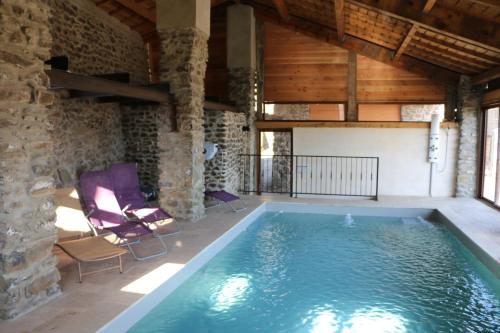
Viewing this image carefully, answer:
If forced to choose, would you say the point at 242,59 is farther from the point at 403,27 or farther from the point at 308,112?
the point at 308,112

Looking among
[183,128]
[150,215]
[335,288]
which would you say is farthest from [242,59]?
[335,288]

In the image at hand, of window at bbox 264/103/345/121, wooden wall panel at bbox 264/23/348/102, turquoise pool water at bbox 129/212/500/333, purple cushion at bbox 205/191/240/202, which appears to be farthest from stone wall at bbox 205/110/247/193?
window at bbox 264/103/345/121

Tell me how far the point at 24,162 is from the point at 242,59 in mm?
7366

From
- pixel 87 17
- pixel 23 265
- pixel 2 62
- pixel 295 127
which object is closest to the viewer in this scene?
pixel 2 62

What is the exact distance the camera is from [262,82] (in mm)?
10555

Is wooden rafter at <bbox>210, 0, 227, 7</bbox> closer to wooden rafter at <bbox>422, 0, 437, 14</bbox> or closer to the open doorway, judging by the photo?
the open doorway

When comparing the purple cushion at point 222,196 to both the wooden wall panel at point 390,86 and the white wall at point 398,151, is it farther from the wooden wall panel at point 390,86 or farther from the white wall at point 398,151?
the wooden wall panel at point 390,86

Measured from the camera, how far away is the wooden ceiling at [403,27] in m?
5.60

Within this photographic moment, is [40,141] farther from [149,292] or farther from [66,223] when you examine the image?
[66,223]

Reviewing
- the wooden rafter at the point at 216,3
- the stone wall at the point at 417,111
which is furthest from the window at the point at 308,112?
the wooden rafter at the point at 216,3

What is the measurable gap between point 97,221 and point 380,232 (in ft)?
15.2

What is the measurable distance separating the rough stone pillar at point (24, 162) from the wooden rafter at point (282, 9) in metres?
5.96

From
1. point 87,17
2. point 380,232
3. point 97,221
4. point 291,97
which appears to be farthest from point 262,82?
point 97,221

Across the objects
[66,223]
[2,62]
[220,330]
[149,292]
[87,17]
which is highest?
[87,17]
